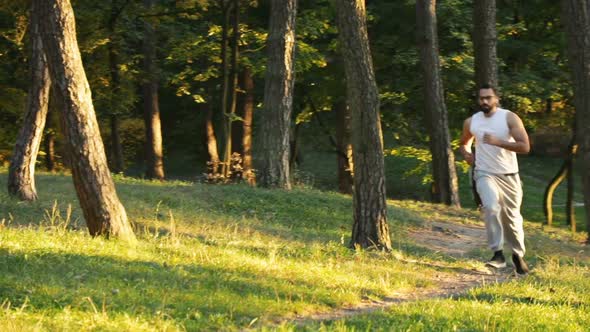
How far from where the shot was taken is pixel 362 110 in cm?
1318

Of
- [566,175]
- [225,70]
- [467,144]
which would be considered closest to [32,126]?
[467,144]

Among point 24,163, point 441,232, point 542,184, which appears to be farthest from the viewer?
point 542,184

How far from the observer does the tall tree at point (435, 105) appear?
81.6 ft

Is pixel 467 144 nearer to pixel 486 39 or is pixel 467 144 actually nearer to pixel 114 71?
pixel 486 39

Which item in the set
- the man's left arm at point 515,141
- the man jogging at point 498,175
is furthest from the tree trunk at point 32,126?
the man's left arm at point 515,141

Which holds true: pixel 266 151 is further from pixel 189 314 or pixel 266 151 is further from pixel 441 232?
pixel 189 314

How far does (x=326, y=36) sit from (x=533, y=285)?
906 inches

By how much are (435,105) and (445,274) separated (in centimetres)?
1327

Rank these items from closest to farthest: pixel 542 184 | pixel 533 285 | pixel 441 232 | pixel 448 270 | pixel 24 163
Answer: pixel 533 285 < pixel 448 270 < pixel 24 163 < pixel 441 232 < pixel 542 184

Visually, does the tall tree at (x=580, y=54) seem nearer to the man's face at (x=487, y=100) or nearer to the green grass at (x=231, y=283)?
the green grass at (x=231, y=283)

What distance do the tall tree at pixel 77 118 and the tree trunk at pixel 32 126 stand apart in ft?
18.1

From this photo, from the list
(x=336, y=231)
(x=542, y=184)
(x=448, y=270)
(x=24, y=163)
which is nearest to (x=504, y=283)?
(x=448, y=270)

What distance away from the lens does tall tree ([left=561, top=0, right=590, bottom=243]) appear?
1560cm

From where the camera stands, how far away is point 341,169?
35.0 m
